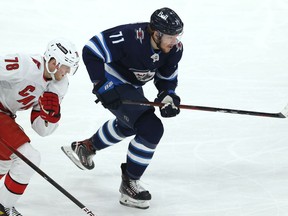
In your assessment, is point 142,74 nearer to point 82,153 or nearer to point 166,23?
point 166,23

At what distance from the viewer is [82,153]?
4129 mm

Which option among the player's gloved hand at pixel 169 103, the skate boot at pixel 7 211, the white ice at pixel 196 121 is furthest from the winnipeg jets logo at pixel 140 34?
the skate boot at pixel 7 211

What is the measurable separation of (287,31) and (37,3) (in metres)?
2.82

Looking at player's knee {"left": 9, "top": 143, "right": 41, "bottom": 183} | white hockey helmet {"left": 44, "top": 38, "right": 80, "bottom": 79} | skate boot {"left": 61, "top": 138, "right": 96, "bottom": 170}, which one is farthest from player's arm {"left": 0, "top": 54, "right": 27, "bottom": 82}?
skate boot {"left": 61, "top": 138, "right": 96, "bottom": 170}

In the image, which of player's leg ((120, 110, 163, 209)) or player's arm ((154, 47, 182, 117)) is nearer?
player's leg ((120, 110, 163, 209))

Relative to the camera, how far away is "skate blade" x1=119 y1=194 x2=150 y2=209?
12.1 feet

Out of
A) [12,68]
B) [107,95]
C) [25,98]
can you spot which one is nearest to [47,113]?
[25,98]

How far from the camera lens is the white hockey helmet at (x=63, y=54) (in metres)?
3.24

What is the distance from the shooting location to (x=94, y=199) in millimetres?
3758

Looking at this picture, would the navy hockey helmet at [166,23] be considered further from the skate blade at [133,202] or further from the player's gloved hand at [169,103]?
the skate blade at [133,202]

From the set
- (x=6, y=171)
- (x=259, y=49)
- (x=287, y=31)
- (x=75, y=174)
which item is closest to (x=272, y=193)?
(x=75, y=174)

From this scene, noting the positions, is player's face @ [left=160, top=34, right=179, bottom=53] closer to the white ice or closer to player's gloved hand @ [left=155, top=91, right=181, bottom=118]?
player's gloved hand @ [left=155, top=91, right=181, bottom=118]

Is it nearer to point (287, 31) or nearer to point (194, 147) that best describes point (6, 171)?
point (194, 147)

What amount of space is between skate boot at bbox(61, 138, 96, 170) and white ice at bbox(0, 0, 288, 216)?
59 mm
